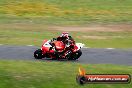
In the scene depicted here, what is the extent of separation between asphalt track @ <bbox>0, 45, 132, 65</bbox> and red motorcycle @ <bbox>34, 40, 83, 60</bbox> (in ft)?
1.94

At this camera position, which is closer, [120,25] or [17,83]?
[17,83]

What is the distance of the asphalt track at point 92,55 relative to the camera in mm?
24469

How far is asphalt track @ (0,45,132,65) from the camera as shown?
24.5 metres

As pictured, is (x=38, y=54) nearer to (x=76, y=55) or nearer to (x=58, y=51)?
(x=58, y=51)

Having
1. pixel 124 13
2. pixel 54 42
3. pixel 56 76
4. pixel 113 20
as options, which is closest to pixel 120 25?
pixel 113 20

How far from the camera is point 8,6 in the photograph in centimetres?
5222

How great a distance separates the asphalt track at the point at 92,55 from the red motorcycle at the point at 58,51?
592mm

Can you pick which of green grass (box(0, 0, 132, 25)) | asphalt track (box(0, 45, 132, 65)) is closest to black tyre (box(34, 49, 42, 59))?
asphalt track (box(0, 45, 132, 65))

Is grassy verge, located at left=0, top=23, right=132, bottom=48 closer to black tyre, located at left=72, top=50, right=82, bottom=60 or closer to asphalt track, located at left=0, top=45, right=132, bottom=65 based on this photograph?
asphalt track, located at left=0, top=45, right=132, bottom=65

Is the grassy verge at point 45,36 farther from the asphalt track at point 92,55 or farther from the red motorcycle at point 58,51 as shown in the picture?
the red motorcycle at point 58,51

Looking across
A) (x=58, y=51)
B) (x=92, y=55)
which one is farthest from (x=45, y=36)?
(x=58, y=51)

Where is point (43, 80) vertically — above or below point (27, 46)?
above

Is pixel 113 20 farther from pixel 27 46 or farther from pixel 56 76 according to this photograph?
pixel 56 76

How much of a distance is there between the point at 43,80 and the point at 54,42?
9619 mm
